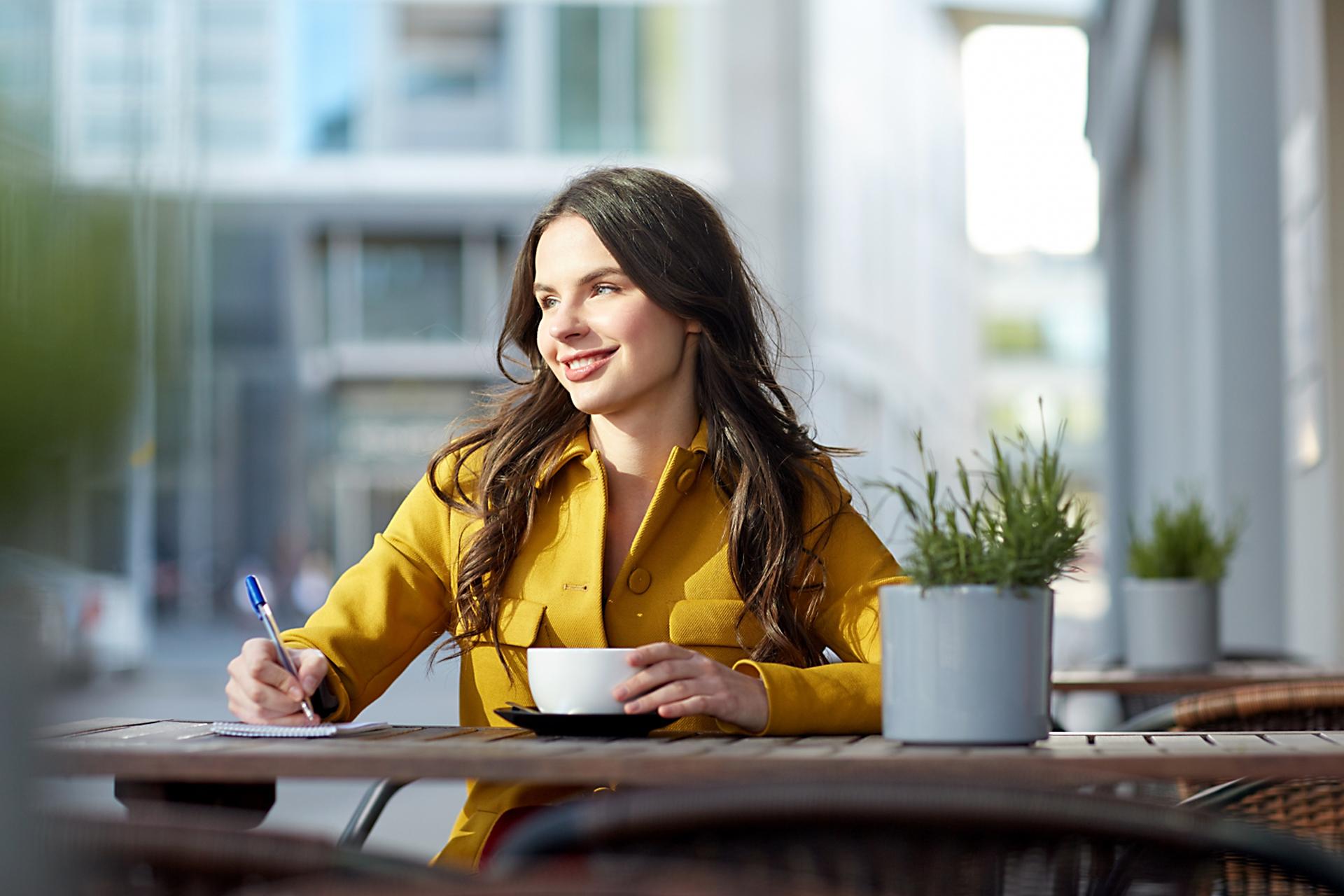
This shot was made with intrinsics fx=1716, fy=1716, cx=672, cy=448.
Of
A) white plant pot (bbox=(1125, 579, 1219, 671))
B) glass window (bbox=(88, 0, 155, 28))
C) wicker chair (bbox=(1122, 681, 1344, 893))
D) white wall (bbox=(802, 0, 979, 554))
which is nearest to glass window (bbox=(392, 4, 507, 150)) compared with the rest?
white wall (bbox=(802, 0, 979, 554))

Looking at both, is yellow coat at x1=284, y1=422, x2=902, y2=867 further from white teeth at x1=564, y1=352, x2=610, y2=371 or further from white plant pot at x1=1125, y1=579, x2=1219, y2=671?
white plant pot at x1=1125, y1=579, x2=1219, y2=671

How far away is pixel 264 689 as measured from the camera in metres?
1.84

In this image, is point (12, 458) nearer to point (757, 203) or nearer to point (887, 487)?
point (887, 487)

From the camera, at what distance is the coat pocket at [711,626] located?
218cm

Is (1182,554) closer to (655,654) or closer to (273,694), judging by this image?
(655,654)

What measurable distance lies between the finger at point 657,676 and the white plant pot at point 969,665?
0.23 meters

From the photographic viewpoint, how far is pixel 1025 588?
159 centimetres

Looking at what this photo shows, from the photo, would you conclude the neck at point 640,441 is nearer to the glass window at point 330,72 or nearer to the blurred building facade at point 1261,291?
the blurred building facade at point 1261,291

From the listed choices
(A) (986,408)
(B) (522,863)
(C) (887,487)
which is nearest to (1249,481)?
(C) (887,487)

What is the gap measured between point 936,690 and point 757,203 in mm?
19081

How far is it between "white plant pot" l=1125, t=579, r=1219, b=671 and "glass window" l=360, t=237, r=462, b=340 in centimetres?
1731


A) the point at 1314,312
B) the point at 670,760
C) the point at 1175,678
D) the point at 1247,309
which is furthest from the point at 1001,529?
the point at 1247,309

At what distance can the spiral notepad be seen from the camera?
1.73m

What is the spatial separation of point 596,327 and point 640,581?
0.34 meters
